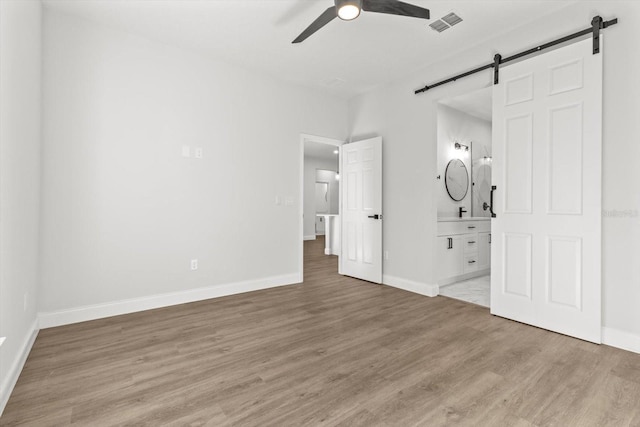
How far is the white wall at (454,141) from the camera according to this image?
483 cm

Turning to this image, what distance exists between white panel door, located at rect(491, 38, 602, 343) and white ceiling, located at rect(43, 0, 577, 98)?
575mm

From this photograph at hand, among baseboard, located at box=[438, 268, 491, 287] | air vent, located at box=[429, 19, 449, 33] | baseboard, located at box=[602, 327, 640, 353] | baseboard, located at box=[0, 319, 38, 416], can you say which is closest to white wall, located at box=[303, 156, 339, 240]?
baseboard, located at box=[438, 268, 491, 287]

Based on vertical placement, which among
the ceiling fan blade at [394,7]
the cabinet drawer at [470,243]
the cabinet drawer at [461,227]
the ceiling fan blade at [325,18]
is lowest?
the cabinet drawer at [470,243]

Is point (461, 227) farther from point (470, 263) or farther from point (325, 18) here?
point (325, 18)

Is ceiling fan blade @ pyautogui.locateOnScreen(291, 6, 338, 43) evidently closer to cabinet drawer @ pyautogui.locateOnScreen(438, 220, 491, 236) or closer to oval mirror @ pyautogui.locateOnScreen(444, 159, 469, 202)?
cabinet drawer @ pyautogui.locateOnScreen(438, 220, 491, 236)

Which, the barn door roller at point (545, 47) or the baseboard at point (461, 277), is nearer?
the barn door roller at point (545, 47)

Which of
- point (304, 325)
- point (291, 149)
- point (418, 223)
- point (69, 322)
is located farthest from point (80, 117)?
point (418, 223)

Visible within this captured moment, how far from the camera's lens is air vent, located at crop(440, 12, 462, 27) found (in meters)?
2.95

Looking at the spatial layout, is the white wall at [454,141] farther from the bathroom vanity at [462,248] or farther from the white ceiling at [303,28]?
the white ceiling at [303,28]

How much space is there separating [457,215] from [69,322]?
17.1ft

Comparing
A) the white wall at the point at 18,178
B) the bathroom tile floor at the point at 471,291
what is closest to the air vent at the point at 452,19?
the bathroom tile floor at the point at 471,291

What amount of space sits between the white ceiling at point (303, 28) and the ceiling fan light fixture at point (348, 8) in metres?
0.60

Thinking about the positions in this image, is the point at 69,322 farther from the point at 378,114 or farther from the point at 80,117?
the point at 378,114

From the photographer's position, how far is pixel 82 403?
69.6 inches
